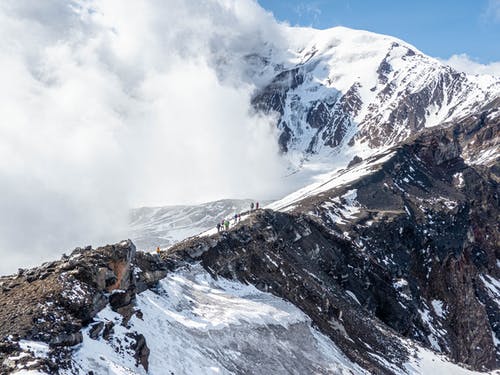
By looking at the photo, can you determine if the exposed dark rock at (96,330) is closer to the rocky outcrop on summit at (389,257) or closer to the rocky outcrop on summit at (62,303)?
the rocky outcrop on summit at (62,303)

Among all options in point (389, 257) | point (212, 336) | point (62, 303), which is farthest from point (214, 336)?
point (389, 257)

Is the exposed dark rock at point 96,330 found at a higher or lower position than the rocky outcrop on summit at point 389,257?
lower

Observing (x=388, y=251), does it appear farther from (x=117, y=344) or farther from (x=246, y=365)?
(x=117, y=344)

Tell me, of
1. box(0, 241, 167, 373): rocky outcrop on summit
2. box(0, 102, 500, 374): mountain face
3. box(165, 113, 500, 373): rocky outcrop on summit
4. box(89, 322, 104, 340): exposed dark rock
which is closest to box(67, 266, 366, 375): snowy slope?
box(0, 102, 500, 374): mountain face

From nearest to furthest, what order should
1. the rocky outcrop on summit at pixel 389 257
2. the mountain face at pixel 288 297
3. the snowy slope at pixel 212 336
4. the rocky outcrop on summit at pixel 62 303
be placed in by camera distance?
1. the rocky outcrop on summit at pixel 62 303
2. the mountain face at pixel 288 297
3. the snowy slope at pixel 212 336
4. the rocky outcrop on summit at pixel 389 257

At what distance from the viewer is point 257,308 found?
146 ft

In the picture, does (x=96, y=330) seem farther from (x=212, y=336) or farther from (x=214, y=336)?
(x=214, y=336)

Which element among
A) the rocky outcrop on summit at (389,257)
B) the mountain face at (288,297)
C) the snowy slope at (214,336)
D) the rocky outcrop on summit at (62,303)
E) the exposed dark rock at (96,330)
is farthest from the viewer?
the rocky outcrop on summit at (389,257)

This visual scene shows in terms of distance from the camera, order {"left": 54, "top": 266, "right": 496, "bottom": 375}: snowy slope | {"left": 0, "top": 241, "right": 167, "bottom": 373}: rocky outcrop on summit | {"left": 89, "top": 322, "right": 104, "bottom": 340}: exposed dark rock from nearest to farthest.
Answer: {"left": 0, "top": 241, "right": 167, "bottom": 373}: rocky outcrop on summit
{"left": 89, "top": 322, "right": 104, "bottom": 340}: exposed dark rock
{"left": 54, "top": 266, "right": 496, "bottom": 375}: snowy slope

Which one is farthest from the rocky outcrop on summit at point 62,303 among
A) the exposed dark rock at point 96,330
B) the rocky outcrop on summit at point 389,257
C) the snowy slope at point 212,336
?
the rocky outcrop on summit at point 389,257

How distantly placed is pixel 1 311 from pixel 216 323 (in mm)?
15887

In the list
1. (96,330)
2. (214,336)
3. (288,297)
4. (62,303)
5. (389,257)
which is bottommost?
(214,336)

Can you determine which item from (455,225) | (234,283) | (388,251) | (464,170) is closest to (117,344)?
(234,283)

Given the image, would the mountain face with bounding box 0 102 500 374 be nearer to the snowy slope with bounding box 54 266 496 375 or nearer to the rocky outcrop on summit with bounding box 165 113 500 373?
the snowy slope with bounding box 54 266 496 375
